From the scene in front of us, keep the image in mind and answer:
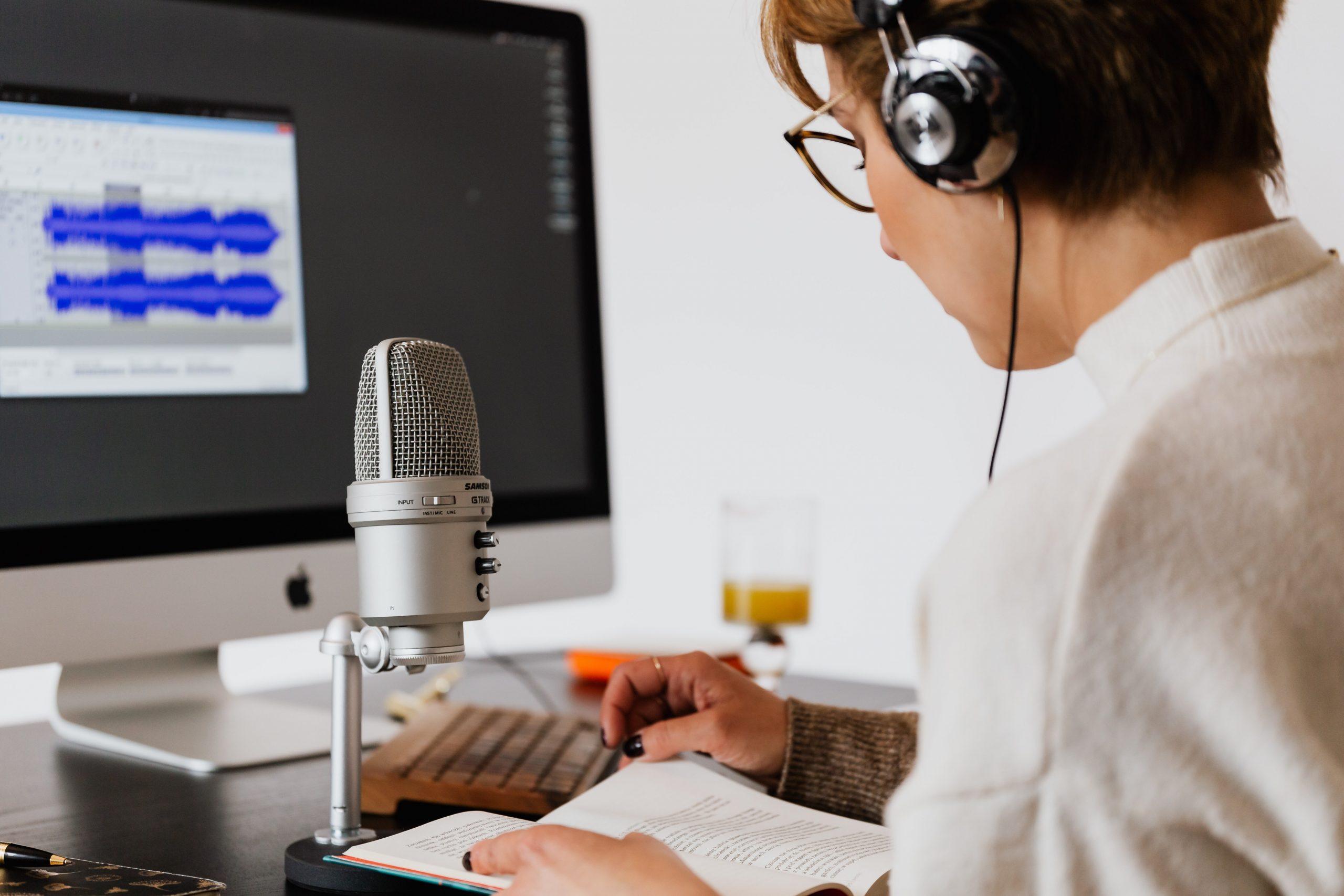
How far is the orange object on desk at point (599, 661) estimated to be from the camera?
141 cm

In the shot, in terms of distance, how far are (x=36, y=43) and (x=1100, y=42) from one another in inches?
33.7

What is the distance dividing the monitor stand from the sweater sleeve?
399 mm

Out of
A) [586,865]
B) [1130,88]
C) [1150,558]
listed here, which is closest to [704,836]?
[586,865]

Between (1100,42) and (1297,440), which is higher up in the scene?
(1100,42)

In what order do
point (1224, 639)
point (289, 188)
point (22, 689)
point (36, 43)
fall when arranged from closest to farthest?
point (1224, 639)
point (36, 43)
point (289, 188)
point (22, 689)

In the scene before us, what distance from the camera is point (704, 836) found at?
76 centimetres

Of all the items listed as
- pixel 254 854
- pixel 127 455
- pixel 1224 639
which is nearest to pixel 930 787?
pixel 1224 639

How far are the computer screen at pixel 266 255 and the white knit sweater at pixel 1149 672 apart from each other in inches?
30.2

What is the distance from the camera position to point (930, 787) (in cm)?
50

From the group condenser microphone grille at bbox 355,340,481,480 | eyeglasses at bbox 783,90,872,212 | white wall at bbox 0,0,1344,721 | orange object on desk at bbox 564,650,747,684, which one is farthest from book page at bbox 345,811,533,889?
white wall at bbox 0,0,1344,721

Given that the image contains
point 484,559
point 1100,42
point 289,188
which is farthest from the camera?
point 289,188

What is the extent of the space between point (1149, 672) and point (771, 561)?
1.00m

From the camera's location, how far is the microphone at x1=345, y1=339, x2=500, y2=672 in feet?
2.42

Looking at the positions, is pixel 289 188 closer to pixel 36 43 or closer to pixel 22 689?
pixel 36 43
